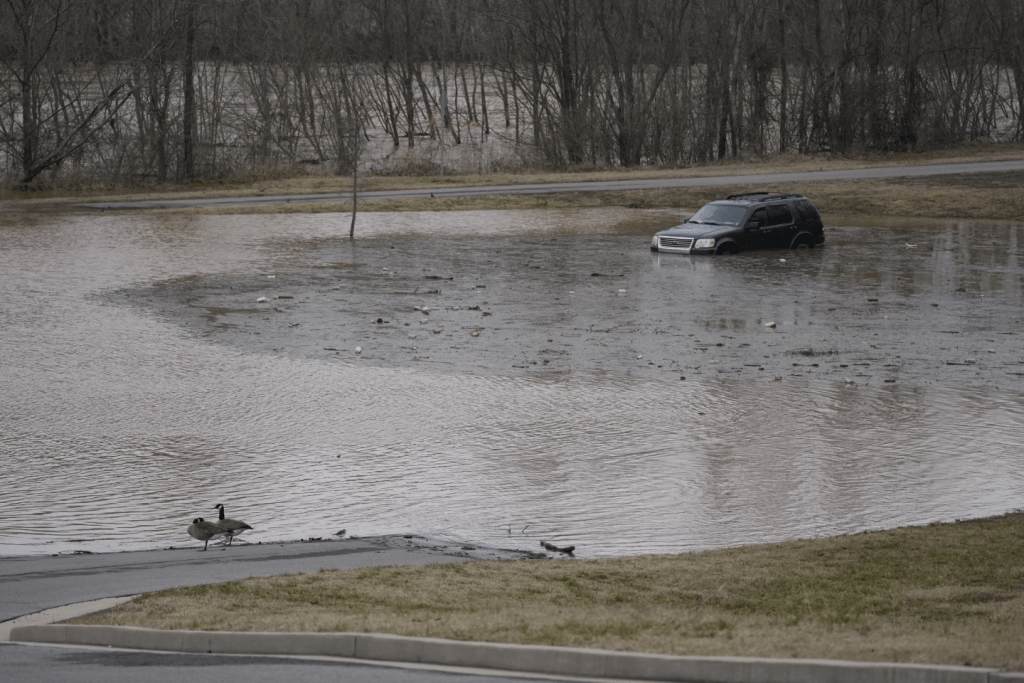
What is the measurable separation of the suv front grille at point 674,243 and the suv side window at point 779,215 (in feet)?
8.73

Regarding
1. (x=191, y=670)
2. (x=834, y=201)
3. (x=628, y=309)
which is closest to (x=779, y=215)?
(x=628, y=309)

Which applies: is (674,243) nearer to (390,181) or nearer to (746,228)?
(746,228)

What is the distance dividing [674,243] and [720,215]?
2255 millimetres

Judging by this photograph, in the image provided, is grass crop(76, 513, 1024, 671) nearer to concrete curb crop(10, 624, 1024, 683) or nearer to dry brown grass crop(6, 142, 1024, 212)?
concrete curb crop(10, 624, 1024, 683)

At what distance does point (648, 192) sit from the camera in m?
48.7

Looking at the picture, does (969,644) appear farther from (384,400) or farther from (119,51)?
(119,51)

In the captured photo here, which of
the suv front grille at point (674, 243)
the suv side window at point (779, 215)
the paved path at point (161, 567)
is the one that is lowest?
the paved path at point (161, 567)

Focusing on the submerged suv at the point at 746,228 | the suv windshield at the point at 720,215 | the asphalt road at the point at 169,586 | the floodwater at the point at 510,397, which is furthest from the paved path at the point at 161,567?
the suv windshield at the point at 720,215

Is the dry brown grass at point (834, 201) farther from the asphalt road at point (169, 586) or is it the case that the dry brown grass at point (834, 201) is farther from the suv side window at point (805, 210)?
the asphalt road at point (169, 586)

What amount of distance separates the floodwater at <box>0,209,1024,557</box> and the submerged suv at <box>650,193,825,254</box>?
37.5 inches

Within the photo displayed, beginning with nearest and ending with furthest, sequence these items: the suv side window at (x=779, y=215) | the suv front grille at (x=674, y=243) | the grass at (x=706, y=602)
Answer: the grass at (x=706, y=602), the suv front grille at (x=674, y=243), the suv side window at (x=779, y=215)

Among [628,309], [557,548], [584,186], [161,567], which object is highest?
[584,186]

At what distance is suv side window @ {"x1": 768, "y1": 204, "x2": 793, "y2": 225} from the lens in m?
35.0

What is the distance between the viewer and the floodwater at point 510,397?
13070mm
